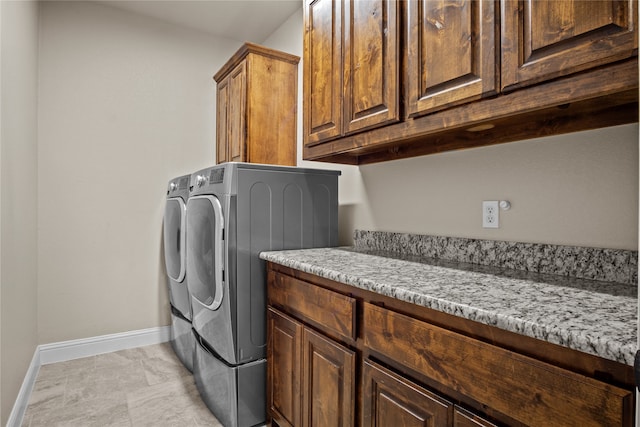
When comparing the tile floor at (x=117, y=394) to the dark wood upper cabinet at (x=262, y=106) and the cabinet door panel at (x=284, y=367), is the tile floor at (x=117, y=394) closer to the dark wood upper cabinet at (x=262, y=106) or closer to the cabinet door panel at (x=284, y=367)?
the cabinet door panel at (x=284, y=367)

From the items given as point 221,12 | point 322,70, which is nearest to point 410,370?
point 322,70

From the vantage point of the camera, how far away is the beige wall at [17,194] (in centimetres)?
165

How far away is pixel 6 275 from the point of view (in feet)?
5.46

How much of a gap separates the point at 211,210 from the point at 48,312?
185cm

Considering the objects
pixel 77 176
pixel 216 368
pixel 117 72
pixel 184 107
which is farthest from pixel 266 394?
pixel 117 72

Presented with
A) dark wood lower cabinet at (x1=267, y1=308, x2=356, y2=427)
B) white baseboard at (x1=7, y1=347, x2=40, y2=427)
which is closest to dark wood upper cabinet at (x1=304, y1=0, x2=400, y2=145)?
dark wood lower cabinet at (x1=267, y1=308, x2=356, y2=427)

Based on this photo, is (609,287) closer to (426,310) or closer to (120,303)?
(426,310)

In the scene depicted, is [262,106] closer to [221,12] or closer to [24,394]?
[221,12]

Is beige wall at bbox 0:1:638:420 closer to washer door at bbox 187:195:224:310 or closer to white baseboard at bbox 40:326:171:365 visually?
white baseboard at bbox 40:326:171:365

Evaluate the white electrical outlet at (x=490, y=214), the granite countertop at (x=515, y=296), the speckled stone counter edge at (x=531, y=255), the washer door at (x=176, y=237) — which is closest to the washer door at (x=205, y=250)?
the washer door at (x=176, y=237)

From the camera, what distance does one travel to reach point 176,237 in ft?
8.29

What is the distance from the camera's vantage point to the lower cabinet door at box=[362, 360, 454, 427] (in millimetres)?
927

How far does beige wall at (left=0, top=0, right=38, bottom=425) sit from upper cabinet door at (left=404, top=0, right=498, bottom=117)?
71.1 inches

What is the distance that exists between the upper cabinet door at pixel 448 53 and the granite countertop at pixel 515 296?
23.0 inches
